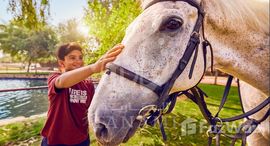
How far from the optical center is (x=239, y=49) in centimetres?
175

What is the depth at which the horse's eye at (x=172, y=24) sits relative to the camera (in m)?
1.45

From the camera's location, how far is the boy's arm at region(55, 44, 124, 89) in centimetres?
152

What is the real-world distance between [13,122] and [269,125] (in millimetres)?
6478

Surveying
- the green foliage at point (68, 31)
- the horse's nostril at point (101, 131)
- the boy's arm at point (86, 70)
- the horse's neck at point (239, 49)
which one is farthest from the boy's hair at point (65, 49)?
the green foliage at point (68, 31)

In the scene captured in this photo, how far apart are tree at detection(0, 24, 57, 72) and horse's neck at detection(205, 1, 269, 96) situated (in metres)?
45.0

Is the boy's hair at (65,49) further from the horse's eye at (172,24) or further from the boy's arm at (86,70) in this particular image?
the horse's eye at (172,24)

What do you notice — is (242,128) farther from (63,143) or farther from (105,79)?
(63,143)

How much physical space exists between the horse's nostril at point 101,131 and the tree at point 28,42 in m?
45.1

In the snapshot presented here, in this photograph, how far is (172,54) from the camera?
1459 mm

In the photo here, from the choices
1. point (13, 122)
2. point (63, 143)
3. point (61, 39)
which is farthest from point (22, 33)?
point (63, 143)

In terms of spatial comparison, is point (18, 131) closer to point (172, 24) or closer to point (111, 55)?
point (111, 55)

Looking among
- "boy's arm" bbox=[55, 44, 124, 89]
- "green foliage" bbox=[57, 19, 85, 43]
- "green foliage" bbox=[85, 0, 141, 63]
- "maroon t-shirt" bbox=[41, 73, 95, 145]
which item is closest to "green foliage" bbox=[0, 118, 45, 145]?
"green foliage" bbox=[85, 0, 141, 63]

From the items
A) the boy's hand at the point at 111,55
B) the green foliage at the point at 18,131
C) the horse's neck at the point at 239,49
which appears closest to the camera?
the boy's hand at the point at 111,55

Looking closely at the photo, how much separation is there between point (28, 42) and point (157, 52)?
1833 inches
